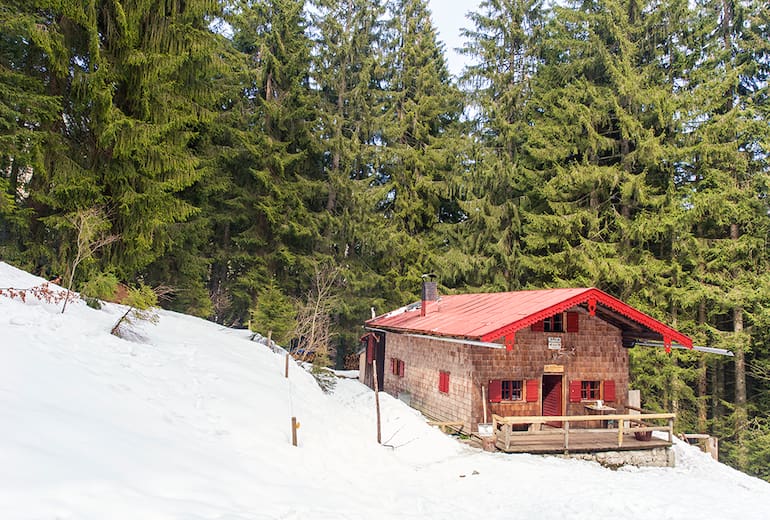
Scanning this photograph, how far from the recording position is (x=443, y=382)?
1562 centimetres

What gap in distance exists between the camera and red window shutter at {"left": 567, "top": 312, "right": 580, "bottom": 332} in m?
15.0

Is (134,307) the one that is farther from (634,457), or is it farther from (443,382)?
(634,457)

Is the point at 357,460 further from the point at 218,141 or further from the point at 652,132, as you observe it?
the point at 218,141

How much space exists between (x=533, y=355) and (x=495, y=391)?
5.73ft

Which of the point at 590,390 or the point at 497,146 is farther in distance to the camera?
the point at 497,146

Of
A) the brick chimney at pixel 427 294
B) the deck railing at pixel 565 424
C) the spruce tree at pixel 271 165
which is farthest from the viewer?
the spruce tree at pixel 271 165

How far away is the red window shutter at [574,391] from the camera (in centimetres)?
1481

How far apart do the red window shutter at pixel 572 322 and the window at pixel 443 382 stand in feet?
14.0

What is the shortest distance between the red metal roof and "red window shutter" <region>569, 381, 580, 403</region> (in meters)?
2.63

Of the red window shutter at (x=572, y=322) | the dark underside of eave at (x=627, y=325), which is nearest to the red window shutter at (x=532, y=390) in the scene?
→ the red window shutter at (x=572, y=322)

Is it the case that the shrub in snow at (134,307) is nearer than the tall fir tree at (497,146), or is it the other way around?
the shrub in snow at (134,307)

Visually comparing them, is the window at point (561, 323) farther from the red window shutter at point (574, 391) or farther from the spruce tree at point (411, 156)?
the spruce tree at point (411, 156)

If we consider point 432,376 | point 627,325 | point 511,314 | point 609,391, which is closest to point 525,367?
point 511,314

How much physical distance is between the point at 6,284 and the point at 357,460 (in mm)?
7859
